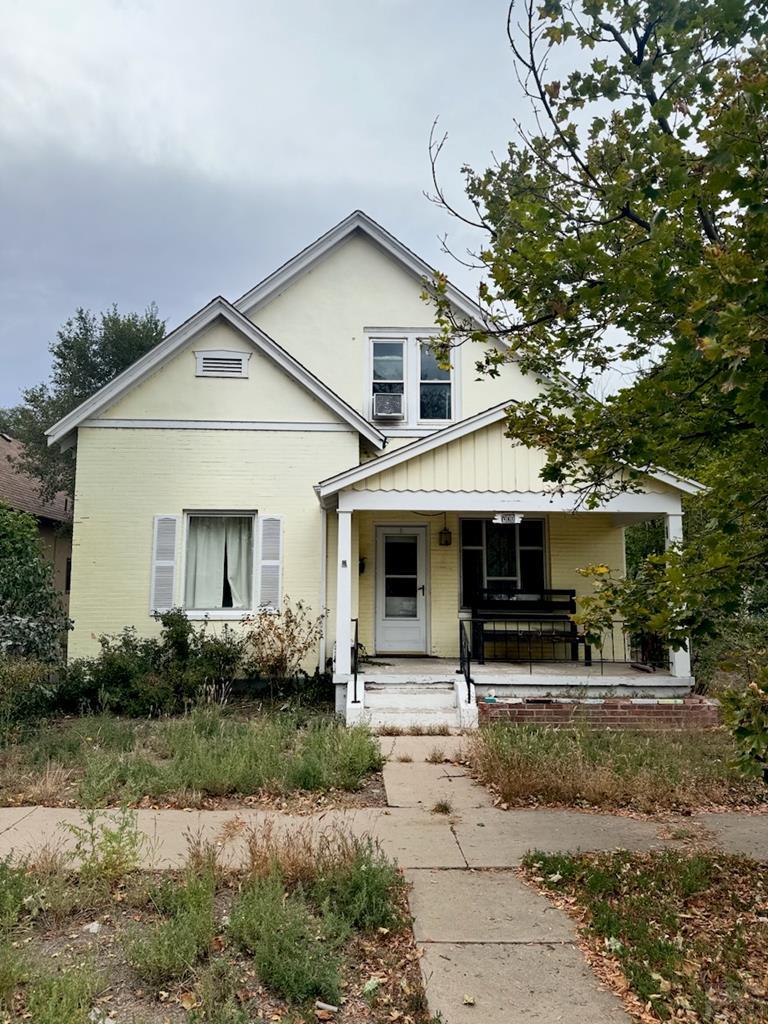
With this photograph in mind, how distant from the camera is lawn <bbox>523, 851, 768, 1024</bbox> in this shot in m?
3.25

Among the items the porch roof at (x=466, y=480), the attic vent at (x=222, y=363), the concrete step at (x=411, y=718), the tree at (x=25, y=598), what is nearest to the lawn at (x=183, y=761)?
the concrete step at (x=411, y=718)

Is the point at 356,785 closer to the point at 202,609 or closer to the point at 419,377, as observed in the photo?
the point at 202,609

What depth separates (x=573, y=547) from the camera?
1287cm

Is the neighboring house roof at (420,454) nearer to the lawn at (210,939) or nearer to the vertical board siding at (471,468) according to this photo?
the vertical board siding at (471,468)

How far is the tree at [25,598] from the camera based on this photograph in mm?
9664

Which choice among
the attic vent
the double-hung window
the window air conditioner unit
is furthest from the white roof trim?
the window air conditioner unit

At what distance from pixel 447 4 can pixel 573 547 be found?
913cm

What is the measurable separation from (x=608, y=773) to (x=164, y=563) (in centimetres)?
816

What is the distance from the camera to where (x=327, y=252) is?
13930 millimetres

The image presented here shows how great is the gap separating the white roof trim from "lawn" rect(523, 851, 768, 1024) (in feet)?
36.5

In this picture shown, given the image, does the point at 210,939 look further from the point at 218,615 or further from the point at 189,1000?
the point at 218,615

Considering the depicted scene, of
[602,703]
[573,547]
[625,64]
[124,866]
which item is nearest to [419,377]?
[573,547]

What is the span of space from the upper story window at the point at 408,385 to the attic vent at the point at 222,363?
2.70 meters

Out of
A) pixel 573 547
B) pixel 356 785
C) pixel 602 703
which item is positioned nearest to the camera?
pixel 356 785
